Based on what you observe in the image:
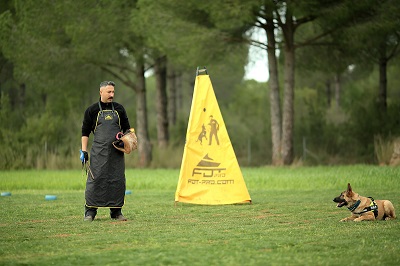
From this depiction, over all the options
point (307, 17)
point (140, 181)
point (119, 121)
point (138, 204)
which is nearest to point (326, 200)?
point (138, 204)

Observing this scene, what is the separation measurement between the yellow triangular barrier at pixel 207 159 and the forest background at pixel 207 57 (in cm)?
1301

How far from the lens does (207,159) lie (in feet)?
49.6

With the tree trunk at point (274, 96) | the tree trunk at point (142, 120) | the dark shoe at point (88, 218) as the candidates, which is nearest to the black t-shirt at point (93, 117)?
the dark shoe at point (88, 218)

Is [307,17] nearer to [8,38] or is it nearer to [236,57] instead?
[236,57]

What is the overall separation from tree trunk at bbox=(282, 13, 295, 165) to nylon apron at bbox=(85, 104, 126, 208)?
18962mm

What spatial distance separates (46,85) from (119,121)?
2357 centimetres

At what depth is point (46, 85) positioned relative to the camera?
35438mm

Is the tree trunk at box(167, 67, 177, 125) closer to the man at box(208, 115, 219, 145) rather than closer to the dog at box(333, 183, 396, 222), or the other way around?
the man at box(208, 115, 219, 145)

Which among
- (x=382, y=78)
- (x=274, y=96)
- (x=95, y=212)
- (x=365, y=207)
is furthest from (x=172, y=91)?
(x=365, y=207)

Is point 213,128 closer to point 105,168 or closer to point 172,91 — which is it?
point 105,168

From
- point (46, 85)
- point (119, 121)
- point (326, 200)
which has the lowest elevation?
point (326, 200)

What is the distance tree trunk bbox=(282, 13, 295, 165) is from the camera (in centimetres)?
3059

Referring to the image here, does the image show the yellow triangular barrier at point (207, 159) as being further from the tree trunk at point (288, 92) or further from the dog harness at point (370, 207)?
the tree trunk at point (288, 92)

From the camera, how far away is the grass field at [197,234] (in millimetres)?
8336
